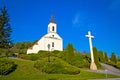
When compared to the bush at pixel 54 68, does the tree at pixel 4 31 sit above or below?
above

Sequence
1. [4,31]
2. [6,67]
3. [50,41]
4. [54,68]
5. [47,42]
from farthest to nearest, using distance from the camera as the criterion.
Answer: [50,41] < [47,42] < [4,31] < [54,68] < [6,67]

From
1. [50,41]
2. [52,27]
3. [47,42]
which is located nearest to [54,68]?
[47,42]

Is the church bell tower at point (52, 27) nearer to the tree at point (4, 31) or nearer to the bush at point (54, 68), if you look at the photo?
the tree at point (4, 31)

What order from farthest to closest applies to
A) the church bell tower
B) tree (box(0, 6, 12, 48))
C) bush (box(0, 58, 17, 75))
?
the church bell tower
tree (box(0, 6, 12, 48))
bush (box(0, 58, 17, 75))

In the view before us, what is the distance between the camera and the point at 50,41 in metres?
59.1

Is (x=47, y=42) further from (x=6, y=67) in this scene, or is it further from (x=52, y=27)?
(x=6, y=67)

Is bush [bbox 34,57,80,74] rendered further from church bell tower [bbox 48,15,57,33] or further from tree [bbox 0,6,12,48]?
church bell tower [bbox 48,15,57,33]

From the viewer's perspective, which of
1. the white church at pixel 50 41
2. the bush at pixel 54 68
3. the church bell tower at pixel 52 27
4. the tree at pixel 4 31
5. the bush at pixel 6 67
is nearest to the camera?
the bush at pixel 6 67

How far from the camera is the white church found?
5788 centimetres

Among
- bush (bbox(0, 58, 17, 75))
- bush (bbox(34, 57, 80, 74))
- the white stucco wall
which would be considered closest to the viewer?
bush (bbox(0, 58, 17, 75))

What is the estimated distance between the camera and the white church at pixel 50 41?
57875 millimetres

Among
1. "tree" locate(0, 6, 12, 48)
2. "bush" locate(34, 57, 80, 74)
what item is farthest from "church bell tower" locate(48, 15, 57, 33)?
"bush" locate(34, 57, 80, 74)

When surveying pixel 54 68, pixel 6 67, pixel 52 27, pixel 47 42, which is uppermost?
pixel 52 27

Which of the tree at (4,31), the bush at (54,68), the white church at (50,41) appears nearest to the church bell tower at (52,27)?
the white church at (50,41)
